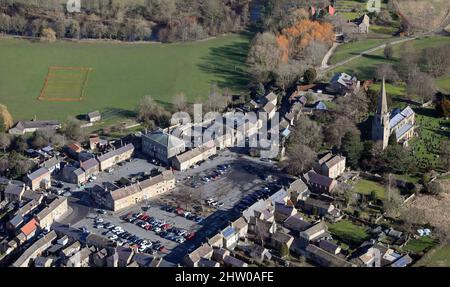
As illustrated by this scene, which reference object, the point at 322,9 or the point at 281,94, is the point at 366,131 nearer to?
the point at 281,94

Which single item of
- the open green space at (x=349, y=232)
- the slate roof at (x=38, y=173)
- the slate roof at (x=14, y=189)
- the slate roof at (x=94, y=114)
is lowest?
the open green space at (x=349, y=232)

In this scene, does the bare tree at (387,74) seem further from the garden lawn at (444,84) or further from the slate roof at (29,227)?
the slate roof at (29,227)

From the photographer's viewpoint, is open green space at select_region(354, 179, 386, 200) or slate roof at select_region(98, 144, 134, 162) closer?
open green space at select_region(354, 179, 386, 200)

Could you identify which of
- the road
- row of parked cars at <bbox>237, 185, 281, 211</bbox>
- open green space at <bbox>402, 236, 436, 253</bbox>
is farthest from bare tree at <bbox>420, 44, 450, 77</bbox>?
open green space at <bbox>402, 236, 436, 253</bbox>

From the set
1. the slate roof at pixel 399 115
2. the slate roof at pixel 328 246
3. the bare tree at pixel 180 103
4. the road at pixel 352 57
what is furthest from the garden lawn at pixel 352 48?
the slate roof at pixel 328 246

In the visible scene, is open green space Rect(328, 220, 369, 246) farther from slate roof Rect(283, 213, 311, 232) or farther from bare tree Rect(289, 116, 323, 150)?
bare tree Rect(289, 116, 323, 150)

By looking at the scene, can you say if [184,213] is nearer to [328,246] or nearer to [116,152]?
[116,152]

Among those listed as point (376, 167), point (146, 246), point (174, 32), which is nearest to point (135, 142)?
point (146, 246)
